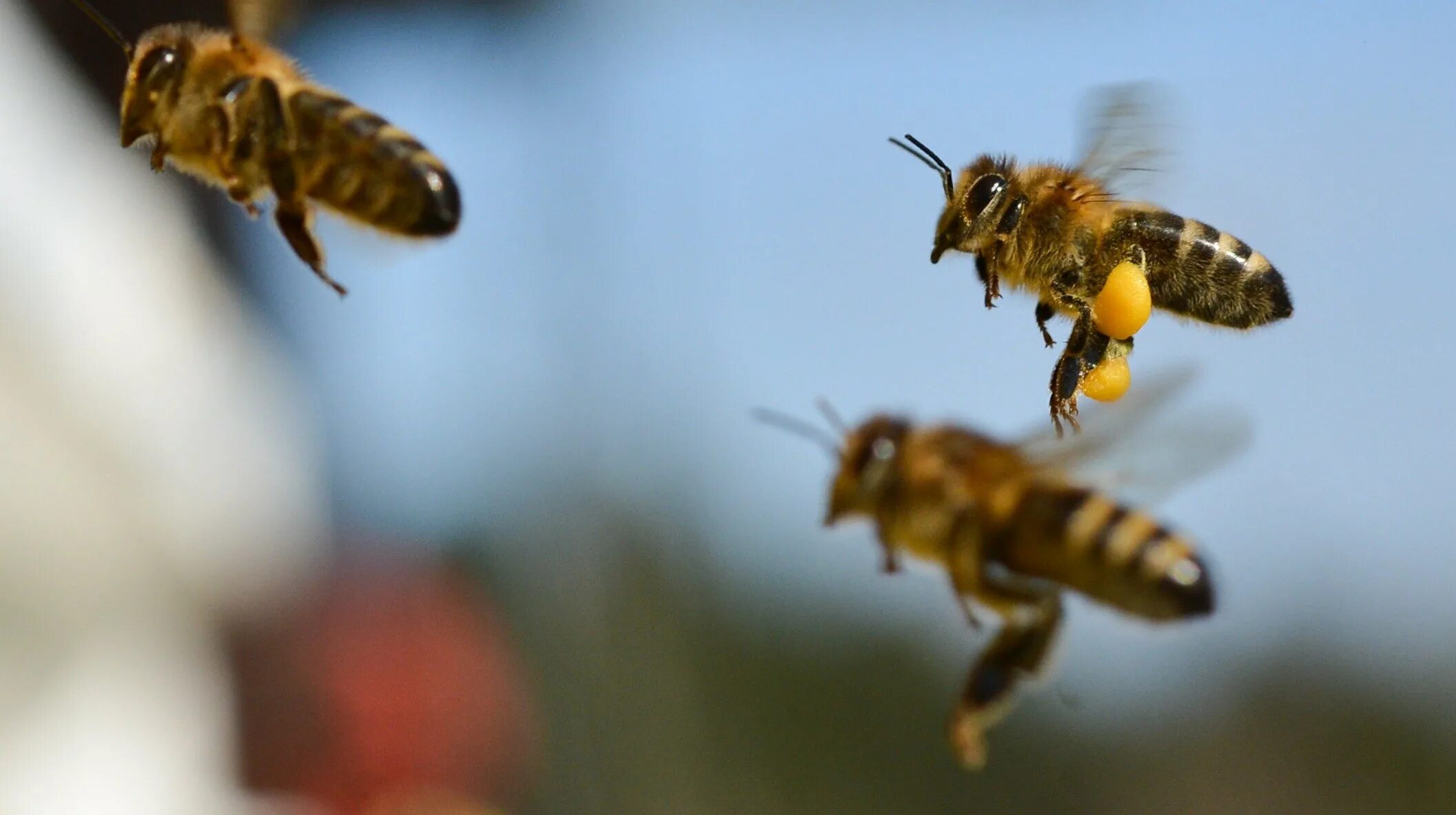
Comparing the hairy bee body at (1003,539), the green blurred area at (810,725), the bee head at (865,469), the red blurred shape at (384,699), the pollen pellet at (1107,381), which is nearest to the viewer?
the pollen pellet at (1107,381)

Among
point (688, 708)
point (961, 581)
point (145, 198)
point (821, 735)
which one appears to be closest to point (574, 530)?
point (688, 708)

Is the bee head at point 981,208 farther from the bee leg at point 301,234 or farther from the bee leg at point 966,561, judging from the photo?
the bee leg at point 301,234

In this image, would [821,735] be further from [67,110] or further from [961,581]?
[961,581]

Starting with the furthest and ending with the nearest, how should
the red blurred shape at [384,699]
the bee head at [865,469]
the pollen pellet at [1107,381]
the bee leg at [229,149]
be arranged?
the red blurred shape at [384,699], the bee head at [865,469], the bee leg at [229,149], the pollen pellet at [1107,381]

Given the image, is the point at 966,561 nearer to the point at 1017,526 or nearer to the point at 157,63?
the point at 1017,526

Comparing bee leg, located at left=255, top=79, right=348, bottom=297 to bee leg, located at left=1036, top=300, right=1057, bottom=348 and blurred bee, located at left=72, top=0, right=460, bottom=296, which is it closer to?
blurred bee, located at left=72, top=0, right=460, bottom=296

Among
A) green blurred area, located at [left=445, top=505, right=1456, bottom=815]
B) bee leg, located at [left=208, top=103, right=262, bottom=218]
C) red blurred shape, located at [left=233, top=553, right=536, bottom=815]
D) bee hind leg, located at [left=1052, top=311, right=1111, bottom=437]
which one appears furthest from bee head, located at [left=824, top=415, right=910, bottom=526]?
green blurred area, located at [left=445, top=505, right=1456, bottom=815]

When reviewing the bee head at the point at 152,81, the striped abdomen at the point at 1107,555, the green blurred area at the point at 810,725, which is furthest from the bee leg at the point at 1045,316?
the green blurred area at the point at 810,725

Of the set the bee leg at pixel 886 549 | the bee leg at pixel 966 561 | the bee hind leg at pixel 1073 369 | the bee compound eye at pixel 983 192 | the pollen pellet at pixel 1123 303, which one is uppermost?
the bee compound eye at pixel 983 192
